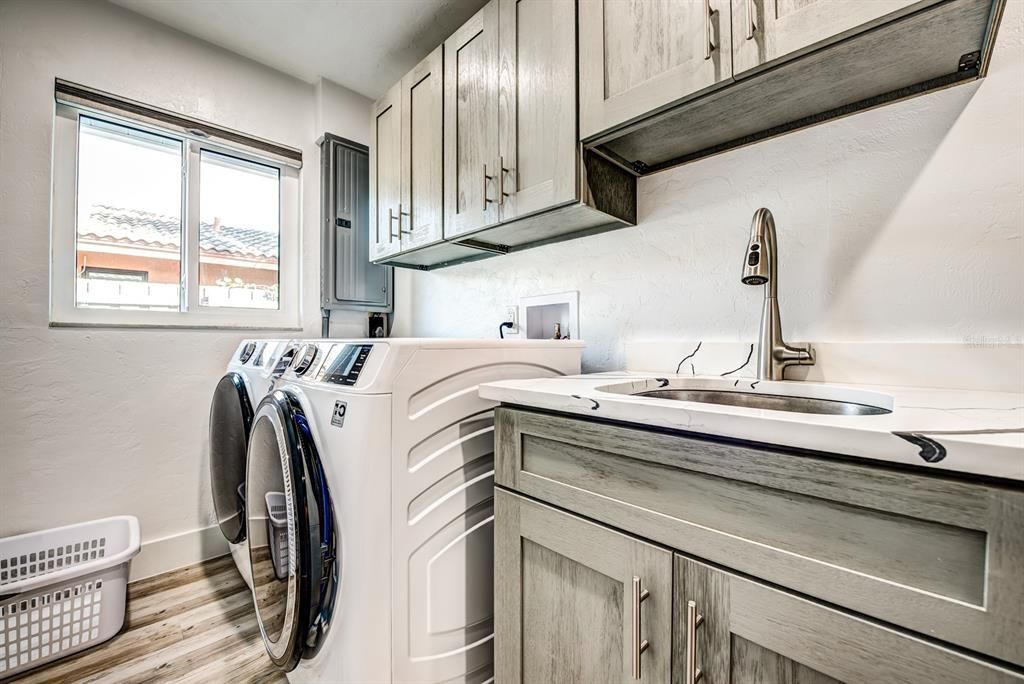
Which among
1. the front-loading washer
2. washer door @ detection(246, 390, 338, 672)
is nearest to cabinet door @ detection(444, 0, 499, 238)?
the front-loading washer

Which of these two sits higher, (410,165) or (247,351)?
(410,165)

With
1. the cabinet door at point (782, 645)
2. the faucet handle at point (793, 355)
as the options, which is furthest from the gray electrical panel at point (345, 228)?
the cabinet door at point (782, 645)

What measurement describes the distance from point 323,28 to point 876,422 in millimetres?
2423

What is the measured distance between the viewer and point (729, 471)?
610 mm

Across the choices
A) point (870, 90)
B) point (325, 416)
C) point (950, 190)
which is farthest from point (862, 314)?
point (325, 416)

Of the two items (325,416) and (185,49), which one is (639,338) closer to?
(325,416)

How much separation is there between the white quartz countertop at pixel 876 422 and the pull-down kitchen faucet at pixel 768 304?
0.12 m

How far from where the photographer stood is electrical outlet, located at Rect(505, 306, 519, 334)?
6.21 feet

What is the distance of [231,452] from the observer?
5.60 feet

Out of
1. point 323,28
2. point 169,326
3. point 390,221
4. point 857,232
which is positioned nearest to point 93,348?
point 169,326

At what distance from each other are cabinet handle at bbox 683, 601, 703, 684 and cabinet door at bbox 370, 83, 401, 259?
1.73 m

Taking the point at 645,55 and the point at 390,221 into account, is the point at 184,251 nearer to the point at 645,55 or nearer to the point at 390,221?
the point at 390,221

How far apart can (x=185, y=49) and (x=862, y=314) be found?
290 centimetres

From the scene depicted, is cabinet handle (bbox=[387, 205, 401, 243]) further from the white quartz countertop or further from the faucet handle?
the faucet handle
